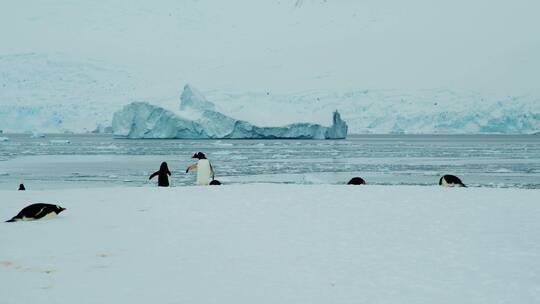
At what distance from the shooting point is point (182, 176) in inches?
982

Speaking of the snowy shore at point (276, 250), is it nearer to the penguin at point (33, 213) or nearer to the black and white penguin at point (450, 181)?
the penguin at point (33, 213)

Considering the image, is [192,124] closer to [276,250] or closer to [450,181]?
[450,181]

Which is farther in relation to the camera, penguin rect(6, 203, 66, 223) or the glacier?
the glacier

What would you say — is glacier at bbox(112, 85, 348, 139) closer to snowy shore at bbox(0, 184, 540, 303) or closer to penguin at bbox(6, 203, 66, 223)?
snowy shore at bbox(0, 184, 540, 303)

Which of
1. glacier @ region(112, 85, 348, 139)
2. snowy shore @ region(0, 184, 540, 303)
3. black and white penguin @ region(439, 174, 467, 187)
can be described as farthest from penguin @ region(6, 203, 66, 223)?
glacier @ region(112, 85, 348, 139)

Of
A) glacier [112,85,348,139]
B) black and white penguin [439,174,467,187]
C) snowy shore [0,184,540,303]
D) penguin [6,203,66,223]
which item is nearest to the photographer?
snowy shore [0,184,540,303]

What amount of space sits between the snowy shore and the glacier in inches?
2201

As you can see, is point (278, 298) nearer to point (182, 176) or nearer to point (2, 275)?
point (2, 275)

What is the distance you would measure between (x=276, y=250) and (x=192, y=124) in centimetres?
6008

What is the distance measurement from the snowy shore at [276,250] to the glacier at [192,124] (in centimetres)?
5590

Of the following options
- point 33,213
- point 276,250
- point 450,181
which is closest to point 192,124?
point 450,181

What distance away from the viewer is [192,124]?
2552 inches

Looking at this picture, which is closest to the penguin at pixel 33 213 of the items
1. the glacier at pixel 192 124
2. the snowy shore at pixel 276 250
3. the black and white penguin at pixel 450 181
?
the snowy shore at pixel 276 250

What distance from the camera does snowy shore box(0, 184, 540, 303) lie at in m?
3.99
